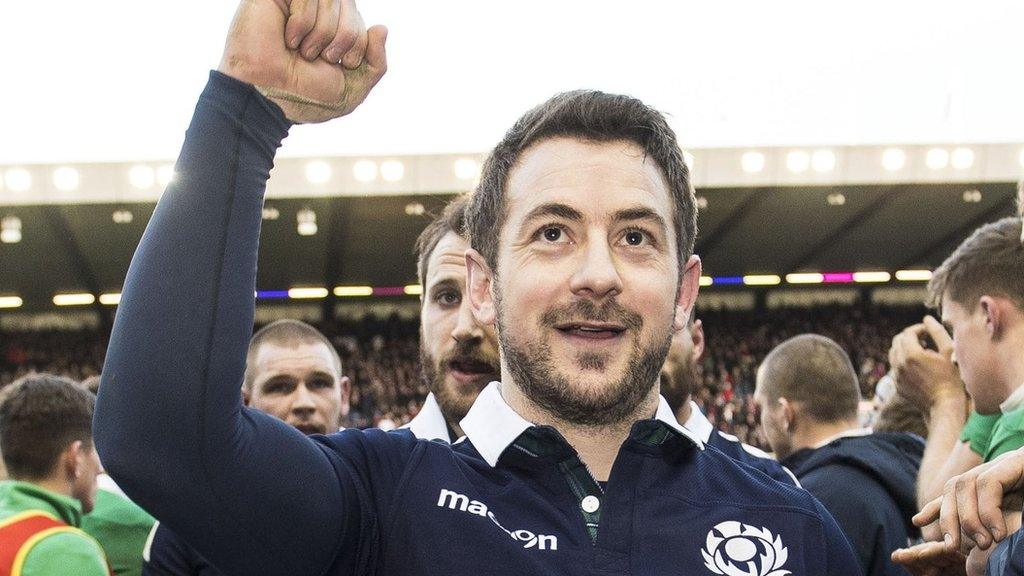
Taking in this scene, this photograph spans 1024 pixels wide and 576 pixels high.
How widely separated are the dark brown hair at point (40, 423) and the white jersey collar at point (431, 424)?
1366mm

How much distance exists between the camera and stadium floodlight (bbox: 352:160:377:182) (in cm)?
1667

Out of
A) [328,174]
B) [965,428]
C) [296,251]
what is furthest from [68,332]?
[965,428]

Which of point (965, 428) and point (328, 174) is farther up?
point (328, 174)

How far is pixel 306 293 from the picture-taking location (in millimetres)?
24938

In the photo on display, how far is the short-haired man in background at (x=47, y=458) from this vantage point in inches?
123

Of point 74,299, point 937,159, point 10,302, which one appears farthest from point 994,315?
point 10,302

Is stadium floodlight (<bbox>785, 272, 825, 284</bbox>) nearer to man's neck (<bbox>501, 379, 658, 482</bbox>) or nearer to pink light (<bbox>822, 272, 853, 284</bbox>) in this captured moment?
pink light (<bbox>822, 272, 853, 284</bbox>)

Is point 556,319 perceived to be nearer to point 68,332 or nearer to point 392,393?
point 392,393

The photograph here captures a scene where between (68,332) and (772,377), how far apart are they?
2243 centimetres

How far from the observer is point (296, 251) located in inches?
824

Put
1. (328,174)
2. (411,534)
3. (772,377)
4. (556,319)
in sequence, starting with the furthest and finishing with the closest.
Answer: (328,174) → (772,377) → (556,319) → (411,534)

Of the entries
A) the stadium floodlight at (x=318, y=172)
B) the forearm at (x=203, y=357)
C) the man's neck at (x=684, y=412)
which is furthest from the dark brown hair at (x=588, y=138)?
the stadium floodlight at (x=318, y=172)

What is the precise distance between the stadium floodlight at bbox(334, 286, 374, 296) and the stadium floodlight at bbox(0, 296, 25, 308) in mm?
6736

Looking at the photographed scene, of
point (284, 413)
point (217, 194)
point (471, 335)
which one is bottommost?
point (284, 413)
